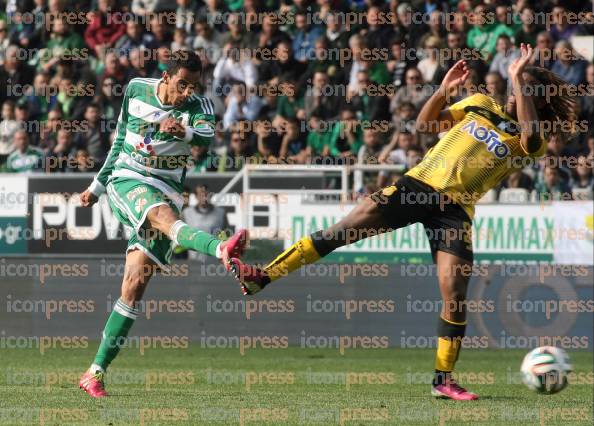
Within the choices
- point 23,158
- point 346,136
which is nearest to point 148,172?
point 346,136

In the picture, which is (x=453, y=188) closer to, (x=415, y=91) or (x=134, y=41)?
(x=415, y=91)

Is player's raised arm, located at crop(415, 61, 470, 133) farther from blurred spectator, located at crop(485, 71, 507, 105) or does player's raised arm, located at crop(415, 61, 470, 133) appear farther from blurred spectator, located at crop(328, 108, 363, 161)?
blurred spectator, located at crop(328, 108, 363, 161)

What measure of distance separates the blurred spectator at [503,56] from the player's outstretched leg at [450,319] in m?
9.01

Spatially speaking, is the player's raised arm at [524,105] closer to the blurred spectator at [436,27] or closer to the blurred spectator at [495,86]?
the blurred spectator at [495,86]

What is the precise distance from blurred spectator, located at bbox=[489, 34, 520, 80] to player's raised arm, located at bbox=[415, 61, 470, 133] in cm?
847

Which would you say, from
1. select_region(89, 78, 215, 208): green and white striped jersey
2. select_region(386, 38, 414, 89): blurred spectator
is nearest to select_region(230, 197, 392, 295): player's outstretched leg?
select_region(89, 78, 215, 208): green and white striped jersey

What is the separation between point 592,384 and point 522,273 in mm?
4063

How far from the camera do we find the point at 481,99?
10188 millimetres

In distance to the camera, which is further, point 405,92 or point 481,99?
point 405,92

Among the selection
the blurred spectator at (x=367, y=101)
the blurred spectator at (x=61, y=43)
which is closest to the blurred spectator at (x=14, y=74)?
the blurred spectator at (x=61, y=43)

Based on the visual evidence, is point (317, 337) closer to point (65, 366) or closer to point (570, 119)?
point (65, 366)

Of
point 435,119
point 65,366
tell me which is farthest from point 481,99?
point 65,366

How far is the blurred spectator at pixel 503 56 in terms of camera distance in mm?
18594

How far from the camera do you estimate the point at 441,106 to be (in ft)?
33.4
